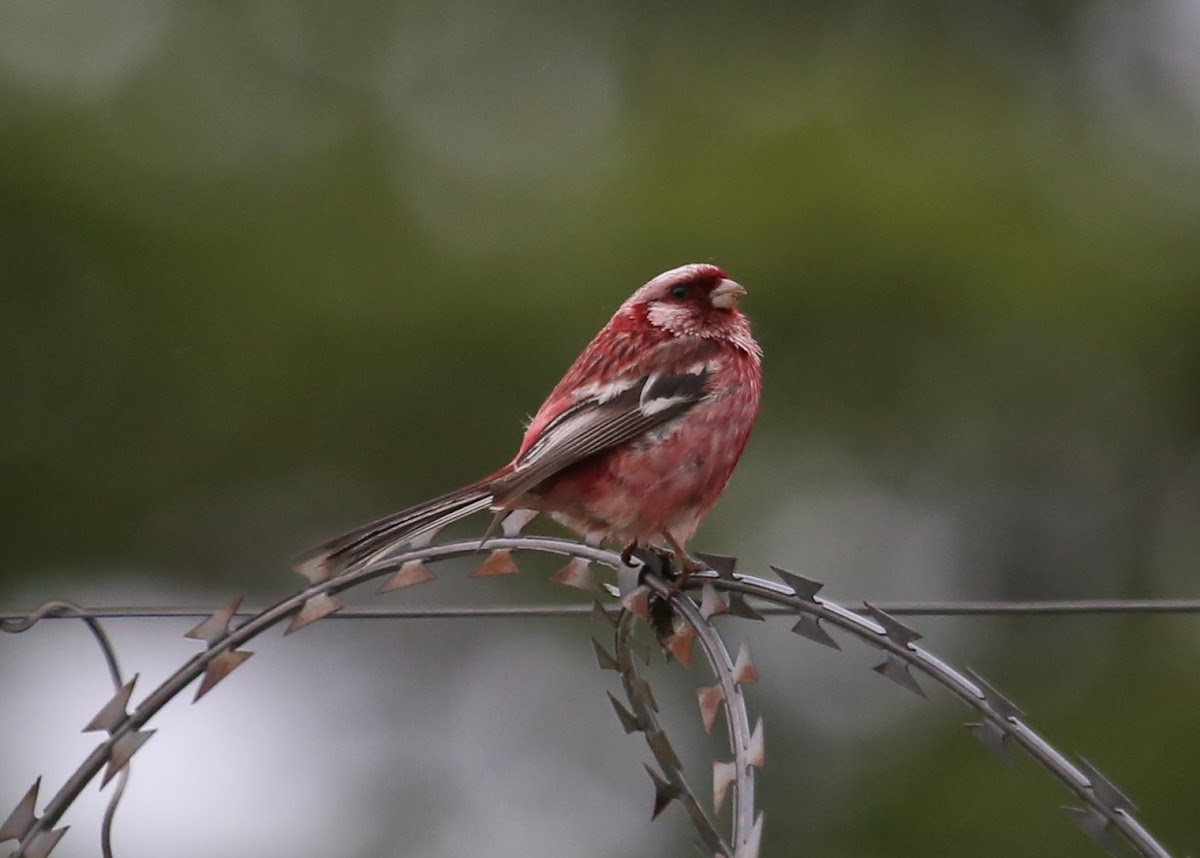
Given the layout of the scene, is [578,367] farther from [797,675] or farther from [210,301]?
[210,301]

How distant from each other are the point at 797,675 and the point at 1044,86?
485 centimetres

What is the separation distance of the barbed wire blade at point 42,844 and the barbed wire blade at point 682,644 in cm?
119

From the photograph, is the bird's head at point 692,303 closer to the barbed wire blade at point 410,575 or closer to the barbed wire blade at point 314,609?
the barbed wire blade at point 410,575

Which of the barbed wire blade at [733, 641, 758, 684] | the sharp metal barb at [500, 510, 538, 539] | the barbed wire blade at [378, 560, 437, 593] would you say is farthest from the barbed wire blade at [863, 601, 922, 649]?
the sharp metal barb at [500, 510, 538, 539]

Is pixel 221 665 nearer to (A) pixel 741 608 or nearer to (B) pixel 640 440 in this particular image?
(A) pixel 741 608

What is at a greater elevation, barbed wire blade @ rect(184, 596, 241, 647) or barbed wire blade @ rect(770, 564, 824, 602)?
barbed wire blade @ rect(184, 596, 241, 647)

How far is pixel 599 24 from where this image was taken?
12141 millimetres

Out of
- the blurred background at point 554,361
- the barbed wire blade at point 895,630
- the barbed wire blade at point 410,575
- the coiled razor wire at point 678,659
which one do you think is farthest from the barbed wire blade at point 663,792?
the blurred background at point 554,361

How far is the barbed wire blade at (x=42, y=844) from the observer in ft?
11.1

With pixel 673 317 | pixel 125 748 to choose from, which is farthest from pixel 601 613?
pixel 673 317

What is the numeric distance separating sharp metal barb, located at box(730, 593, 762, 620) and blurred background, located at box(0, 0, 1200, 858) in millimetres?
5309

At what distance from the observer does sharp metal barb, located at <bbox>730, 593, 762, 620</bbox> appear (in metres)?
3.32

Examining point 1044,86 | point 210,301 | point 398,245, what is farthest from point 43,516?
point 1044,86

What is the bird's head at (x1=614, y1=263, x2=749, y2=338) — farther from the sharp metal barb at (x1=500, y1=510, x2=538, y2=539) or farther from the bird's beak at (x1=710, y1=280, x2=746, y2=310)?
the sharp metal barb at (x1=500, y1=510, x2=538, y2=539)
